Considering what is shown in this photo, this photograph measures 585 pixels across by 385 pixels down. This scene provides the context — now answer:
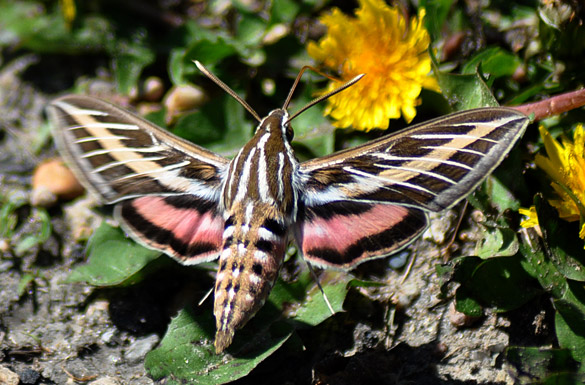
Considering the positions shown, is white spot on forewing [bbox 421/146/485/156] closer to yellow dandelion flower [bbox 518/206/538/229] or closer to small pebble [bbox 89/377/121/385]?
yellow dandelion flower [bbox 518/206/538/229]

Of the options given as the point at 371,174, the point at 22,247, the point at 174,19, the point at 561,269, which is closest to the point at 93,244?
the point at 22,247

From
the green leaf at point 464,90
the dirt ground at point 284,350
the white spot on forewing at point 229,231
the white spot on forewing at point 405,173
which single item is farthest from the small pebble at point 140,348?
the green leaf at point 464,90

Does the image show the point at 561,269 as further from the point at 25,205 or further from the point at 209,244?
the point at 25,205

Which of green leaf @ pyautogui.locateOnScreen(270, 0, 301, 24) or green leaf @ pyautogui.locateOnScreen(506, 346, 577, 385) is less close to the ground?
green leaf @ pyautogui.locateOnScreen(270, 0, 301, 24)

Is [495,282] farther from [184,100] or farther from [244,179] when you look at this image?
[184,100]

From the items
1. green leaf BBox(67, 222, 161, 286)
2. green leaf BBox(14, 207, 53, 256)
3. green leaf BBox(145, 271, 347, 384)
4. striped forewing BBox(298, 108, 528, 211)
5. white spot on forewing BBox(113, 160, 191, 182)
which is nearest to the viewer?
striped forewing BBox(298, 108, 528, 211)

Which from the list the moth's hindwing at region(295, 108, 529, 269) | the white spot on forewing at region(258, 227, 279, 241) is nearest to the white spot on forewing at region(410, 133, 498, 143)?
the moth's hindwing at region(295, 108, 529, 269)
